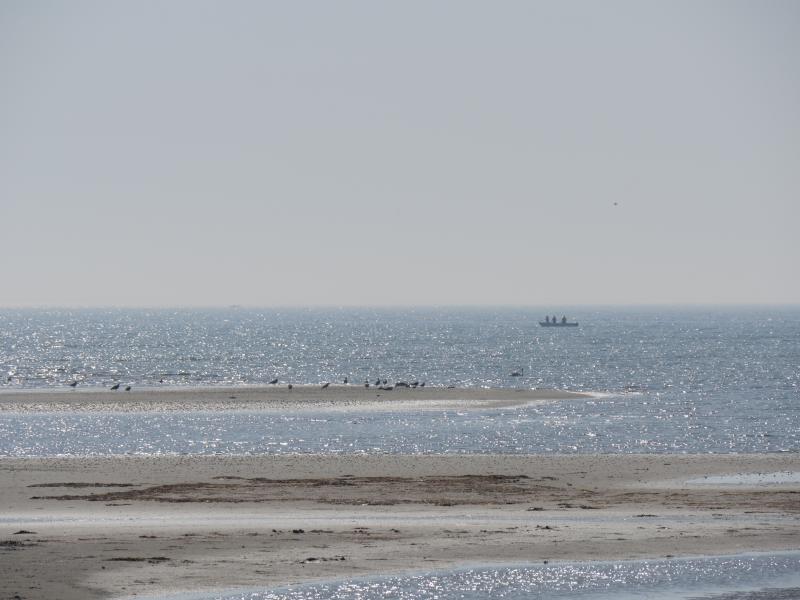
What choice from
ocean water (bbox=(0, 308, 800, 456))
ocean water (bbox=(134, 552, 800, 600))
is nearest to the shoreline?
ocean water (bbox=(0, 308, 800, 456))

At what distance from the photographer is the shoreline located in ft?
231

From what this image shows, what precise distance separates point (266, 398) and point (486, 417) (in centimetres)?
1768

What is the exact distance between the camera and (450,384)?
9200 centimetres

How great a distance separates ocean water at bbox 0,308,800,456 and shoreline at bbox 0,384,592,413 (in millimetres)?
3787

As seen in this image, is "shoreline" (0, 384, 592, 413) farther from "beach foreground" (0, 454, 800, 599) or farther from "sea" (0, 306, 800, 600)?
"beach foreground" (0, 454, 800, 599)

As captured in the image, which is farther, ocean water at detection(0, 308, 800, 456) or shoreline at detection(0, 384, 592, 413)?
shoreline at detection(0, 384, 592, 413)

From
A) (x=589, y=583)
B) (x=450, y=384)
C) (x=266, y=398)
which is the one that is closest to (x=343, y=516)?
(x=589, y=583)

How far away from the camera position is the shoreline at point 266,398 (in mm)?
70438

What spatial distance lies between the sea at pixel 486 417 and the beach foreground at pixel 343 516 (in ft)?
5.92

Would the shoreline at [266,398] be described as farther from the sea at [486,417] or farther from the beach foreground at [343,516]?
the beach foreground at [343,516]

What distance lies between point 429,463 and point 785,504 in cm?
1376

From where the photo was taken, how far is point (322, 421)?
6197 cm

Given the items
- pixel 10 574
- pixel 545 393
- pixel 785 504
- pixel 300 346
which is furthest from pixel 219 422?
pixel 300 346

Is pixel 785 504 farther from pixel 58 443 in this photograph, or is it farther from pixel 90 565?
pixel 58 443
